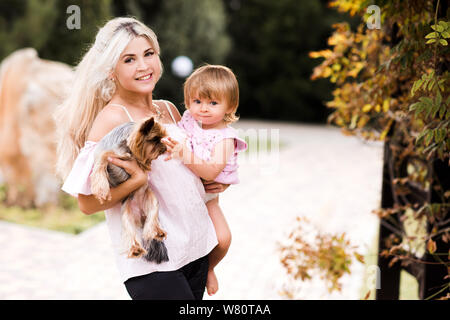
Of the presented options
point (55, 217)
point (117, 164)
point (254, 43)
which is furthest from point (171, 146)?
point (254, 43)

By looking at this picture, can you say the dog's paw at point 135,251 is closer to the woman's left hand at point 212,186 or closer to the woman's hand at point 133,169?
the woman's hand at point 133,169

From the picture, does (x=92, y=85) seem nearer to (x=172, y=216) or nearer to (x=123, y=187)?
(x=123, y=187)

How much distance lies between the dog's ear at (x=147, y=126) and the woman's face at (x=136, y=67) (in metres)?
0.28

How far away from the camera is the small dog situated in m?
1.67

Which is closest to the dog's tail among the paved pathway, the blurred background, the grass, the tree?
the paved pathway

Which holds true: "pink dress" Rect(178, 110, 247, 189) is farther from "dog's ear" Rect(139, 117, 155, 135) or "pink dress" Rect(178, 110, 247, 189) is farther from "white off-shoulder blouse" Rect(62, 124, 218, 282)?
"dog's ear" Rect(139, 117, 155, 135)

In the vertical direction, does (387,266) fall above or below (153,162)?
below

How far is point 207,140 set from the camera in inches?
77.0

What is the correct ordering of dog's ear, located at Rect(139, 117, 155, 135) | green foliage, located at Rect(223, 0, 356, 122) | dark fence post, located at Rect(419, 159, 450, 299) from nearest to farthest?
dog's ear, located at Rect(139, 117, 155, 135), dark fence post, located at Rect(419, 159, 450, 299), green foliage, located at Rect(223, 0, 356, 122)

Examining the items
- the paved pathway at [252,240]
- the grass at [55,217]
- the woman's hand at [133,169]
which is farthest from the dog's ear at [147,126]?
the grass at [55,217]

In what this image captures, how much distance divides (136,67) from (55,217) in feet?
18.0

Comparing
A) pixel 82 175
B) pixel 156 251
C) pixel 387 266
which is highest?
pixel 82 175

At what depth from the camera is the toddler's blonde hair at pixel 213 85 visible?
1895 mm

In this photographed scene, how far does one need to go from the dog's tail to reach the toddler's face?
499mm
